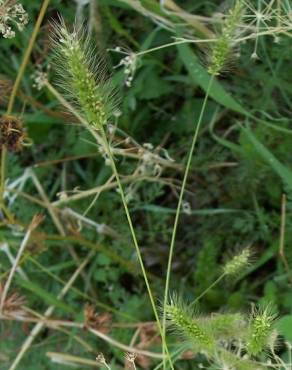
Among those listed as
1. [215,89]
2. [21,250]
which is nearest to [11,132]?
[21,250]

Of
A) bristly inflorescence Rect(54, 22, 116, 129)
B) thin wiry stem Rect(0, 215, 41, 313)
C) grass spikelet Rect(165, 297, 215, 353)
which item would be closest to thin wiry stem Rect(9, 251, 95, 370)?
thin wiry stem Rect(0, 215, 41, 313)

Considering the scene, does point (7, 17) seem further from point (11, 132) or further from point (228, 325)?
point (228, 325)

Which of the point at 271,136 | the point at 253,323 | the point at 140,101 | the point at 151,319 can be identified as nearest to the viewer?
the point at 253,323

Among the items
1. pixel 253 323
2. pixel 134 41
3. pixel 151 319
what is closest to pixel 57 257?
pixel 151 319

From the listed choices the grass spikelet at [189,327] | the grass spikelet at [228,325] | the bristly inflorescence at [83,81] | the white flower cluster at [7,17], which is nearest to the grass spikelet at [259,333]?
the grass spikelet at [189,327]

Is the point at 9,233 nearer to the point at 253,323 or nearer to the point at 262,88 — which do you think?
the point at 262,88

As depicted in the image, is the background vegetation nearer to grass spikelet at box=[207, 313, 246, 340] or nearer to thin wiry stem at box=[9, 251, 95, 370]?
thin wiry stem at box=[9, 251, 95, 370]
